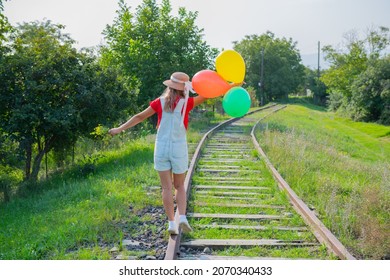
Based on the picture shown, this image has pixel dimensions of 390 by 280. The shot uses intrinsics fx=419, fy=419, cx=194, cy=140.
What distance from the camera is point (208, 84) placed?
4371 mm

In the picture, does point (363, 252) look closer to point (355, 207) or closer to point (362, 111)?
point (355, 207)

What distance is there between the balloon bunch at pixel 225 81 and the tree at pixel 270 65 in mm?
41705

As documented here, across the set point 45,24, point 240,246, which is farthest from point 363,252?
point 45,24

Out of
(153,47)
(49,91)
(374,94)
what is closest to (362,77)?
(374,94)

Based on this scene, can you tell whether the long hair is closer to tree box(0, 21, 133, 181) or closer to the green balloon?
the green balloon

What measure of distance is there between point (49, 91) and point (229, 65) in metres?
6.81

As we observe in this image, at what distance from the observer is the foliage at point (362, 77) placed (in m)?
29.6

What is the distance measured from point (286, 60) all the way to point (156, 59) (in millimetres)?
41038

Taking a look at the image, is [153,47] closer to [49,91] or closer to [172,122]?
[49,91]

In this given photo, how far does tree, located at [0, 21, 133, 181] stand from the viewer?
31.2ft

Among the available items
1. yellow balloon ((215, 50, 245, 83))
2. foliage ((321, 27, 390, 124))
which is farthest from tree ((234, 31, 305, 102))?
yellow balloon ((215, 50, 245, 83))

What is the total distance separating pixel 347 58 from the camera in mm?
38156

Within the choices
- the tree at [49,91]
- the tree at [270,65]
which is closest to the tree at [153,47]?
the tree at [49,91]

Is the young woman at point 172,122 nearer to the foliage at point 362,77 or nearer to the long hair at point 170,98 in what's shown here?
the long hair at point 170,98
